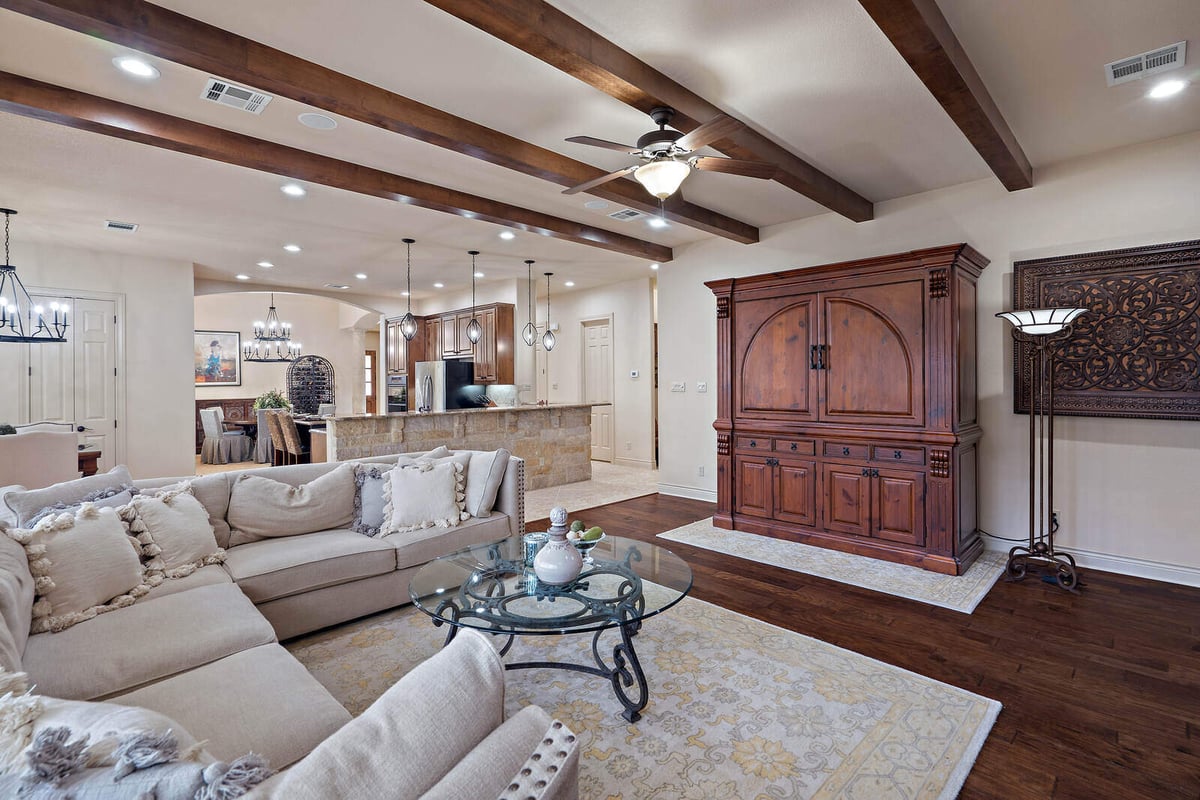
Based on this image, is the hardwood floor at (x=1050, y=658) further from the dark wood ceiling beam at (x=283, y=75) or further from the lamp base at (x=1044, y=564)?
the dark wood ceiling beam at (x=283, y=75)

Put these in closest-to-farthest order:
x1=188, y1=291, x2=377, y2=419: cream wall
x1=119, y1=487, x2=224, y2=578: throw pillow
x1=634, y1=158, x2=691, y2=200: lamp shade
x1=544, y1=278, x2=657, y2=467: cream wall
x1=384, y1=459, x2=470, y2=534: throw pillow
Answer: x1=119, y1=487, x2=224, y2=578: throw pillow < x1=634, y1=158, x2=691, y2=200: lamp shade < x1=384, y1=459, x2=470, y2=534: throw pillow < x1=544, y1=278, x2=657, y2=467: cream wall < x1=188, y1=291, x2=377, y2=419: cream wall

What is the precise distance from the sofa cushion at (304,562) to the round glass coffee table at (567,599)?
0.51 metres

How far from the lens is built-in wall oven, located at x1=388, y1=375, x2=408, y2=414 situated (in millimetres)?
9508

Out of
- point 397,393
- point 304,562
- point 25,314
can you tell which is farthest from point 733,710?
point 397,393

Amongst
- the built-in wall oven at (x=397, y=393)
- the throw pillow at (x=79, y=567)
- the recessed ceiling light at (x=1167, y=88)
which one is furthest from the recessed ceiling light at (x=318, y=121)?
the built-in wall oven at (x=397, y=393)

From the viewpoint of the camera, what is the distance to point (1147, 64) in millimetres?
2635

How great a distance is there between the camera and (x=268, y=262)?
21.5 feet

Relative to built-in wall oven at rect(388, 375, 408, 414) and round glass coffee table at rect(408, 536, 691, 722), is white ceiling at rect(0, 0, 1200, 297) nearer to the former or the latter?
round glass coffee table at rect(408, 536, 691, 722)

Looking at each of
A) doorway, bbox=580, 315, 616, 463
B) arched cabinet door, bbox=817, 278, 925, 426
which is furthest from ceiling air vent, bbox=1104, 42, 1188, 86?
doorway, bbox=580, 315, 616, 463

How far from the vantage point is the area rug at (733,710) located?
72.9 inches

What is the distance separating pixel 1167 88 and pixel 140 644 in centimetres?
504

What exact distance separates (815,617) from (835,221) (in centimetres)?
336

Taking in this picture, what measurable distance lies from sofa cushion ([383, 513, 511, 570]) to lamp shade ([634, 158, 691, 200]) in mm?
2135

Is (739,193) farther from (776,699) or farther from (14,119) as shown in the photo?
(14,119)
